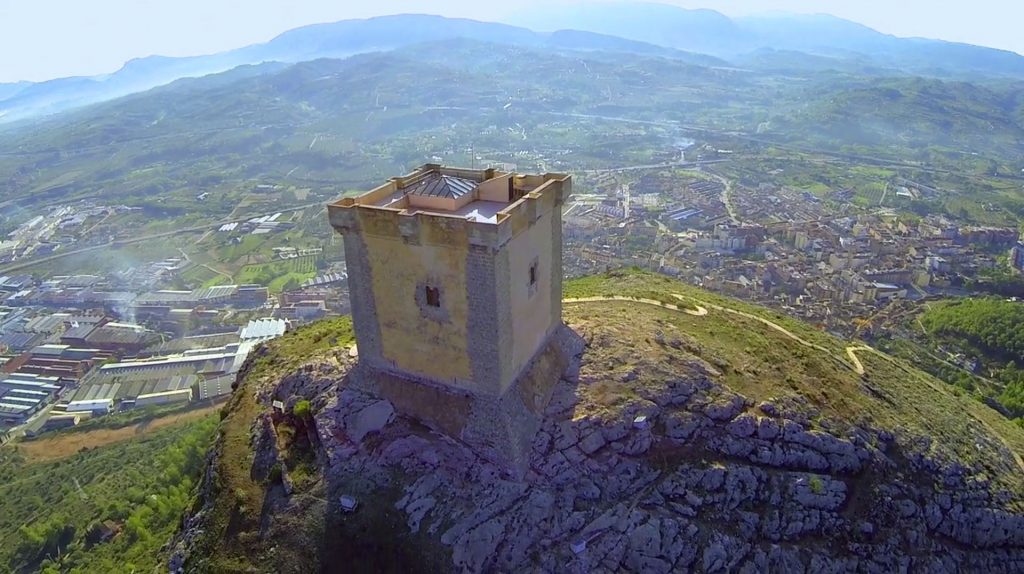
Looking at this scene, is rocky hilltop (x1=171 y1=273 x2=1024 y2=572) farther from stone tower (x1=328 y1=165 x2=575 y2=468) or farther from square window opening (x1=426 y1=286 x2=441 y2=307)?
square window opening (x1=426 y1=286 x2=441 y2=307)

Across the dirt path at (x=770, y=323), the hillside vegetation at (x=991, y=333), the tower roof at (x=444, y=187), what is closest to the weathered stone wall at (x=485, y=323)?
the tower roof at (x=444, y=187)

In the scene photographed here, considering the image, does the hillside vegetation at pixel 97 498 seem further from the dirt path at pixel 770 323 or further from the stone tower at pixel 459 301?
the dirt path at pixel 770 323

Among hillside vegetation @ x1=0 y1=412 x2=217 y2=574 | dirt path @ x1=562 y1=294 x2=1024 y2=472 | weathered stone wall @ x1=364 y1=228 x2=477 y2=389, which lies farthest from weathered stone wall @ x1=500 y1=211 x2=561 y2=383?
hillside vegetation @ x1=0 y1=412 x2=217 y2=574

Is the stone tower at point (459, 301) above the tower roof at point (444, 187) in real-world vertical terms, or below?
below

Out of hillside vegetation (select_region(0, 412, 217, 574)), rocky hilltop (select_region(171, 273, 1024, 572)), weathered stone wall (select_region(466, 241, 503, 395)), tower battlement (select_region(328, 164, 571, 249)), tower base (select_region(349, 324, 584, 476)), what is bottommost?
hillside vegetation (select_region(0, 412, 217, 574))

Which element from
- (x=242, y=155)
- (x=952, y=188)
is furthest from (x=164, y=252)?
(x=952, y=188)

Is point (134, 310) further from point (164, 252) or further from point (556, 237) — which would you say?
point (556, 237)
